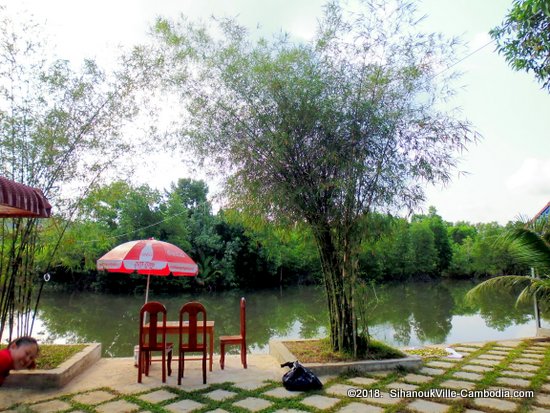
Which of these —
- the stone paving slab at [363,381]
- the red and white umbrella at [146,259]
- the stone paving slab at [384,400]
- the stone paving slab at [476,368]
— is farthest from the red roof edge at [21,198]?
the stone paving slab at [476,368]

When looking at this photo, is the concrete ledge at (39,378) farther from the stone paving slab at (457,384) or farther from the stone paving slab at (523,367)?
the stone paving slab at (523,367)

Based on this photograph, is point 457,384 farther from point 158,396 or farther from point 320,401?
point 158,396

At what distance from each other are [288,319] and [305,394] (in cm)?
791

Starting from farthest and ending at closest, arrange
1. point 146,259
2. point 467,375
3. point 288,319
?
1. point 288,319
2. point 146,259
3. point 467,375

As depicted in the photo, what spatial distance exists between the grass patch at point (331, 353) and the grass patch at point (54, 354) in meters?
2.38

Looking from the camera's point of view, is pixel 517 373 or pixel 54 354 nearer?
pixel 517 373

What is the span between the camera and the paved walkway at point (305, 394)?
3.14 metres

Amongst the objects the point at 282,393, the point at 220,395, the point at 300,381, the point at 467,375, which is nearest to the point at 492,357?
the point at 467,375

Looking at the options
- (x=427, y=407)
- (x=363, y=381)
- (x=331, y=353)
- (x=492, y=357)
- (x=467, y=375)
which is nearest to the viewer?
(x=427, y=407)

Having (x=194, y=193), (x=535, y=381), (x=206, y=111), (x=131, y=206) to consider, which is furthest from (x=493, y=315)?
(x=194, y=193)

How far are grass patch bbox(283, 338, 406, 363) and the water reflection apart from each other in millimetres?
763

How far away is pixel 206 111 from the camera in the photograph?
15.1 feet

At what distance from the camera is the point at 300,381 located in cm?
357

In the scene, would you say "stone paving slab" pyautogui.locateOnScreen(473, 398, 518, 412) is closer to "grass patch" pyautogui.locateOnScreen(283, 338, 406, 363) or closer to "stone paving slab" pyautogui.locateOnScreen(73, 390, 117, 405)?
"grass patch" pyautogui.locateOnScreen(283, 338, 406, 363)
